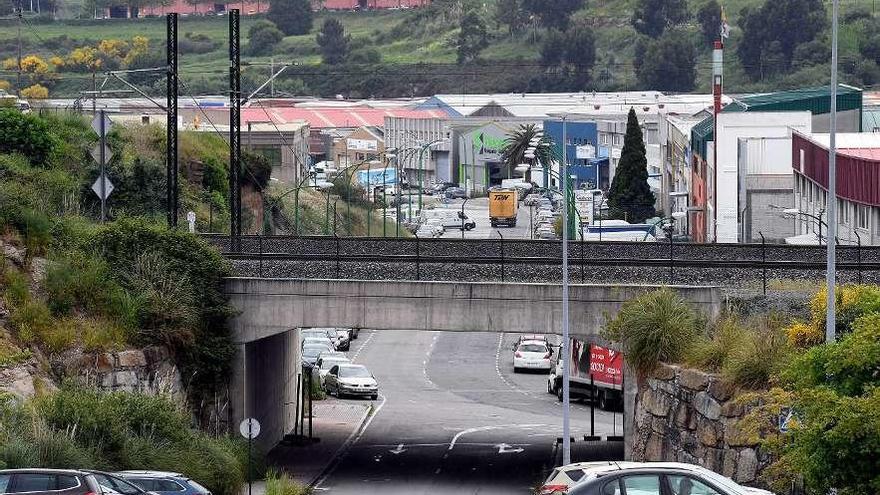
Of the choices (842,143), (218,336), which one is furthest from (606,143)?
(218,336)

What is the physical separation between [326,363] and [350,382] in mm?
3836

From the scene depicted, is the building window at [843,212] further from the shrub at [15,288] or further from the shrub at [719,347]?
the shrub at [15,288]

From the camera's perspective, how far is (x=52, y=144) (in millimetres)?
57375

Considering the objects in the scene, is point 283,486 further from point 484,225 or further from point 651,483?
point 484,225

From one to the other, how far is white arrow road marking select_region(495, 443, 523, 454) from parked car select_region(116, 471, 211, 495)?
18.6m

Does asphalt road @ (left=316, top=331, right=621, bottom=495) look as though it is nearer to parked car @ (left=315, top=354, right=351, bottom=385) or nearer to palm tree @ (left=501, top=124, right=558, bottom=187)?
Result: parked car @ (left=315, top=354, right=351, bottom=385)

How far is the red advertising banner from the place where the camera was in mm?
56844

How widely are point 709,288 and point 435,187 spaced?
330ft

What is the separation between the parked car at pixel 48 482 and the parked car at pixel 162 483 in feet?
9.22

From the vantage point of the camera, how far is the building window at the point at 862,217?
212ft

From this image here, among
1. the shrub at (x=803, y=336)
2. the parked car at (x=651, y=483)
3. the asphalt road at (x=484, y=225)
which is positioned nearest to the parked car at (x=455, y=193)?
the asphalt road at (x=484, y=225)

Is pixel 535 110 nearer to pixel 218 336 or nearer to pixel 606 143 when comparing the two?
pixel 606 143

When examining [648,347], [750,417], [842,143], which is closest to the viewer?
[750,417]

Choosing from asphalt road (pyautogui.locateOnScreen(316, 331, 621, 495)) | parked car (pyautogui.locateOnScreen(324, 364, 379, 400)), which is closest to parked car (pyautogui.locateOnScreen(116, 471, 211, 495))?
asphalt road (pyautogui.locateOnScreen(316, 331, 621, 495))
